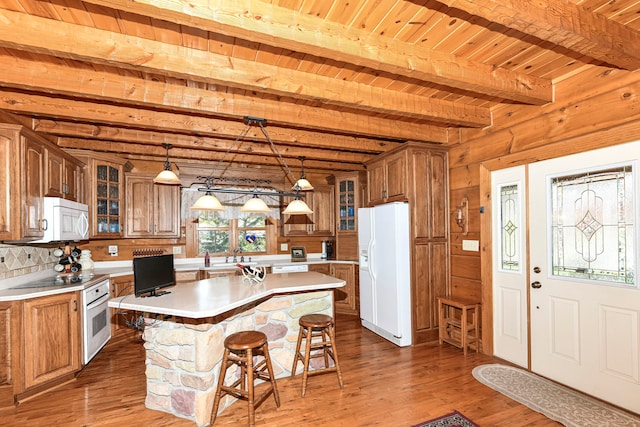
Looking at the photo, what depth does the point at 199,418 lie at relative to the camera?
2.30 metres

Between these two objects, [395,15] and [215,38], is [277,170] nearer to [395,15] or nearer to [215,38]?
[215,38]

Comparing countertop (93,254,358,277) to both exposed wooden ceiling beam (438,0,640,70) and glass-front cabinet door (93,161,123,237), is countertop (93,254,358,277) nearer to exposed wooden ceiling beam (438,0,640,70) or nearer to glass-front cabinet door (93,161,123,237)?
glass-front cabinet door (93,161,123,237)

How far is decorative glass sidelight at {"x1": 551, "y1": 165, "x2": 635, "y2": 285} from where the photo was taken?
93.4 inches

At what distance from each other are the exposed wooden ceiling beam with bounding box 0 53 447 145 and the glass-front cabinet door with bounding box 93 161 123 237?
2.08 meters

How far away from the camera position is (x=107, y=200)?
4.24 meters

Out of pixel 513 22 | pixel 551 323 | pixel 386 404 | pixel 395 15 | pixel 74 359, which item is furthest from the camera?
pixel 74 359

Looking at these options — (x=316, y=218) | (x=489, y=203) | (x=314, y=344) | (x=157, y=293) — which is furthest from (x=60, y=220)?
(x=489, y=203)

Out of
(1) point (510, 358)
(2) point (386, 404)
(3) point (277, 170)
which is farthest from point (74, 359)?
(1) point (510, 358)

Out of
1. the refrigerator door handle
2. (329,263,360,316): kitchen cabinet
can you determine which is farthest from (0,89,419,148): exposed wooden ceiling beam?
(329,263,360,316): kitchen cabinet

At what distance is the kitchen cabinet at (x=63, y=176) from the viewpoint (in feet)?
10.6

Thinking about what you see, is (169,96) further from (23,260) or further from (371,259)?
(371,259)

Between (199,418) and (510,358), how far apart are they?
3.08 m

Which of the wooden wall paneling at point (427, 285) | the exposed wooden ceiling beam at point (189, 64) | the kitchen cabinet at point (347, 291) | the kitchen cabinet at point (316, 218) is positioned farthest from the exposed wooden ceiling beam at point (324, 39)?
the kitchen cabinet at point (347, 291)

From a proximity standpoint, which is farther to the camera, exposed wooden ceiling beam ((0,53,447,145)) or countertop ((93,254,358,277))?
countertop ((93,254,358,277))
